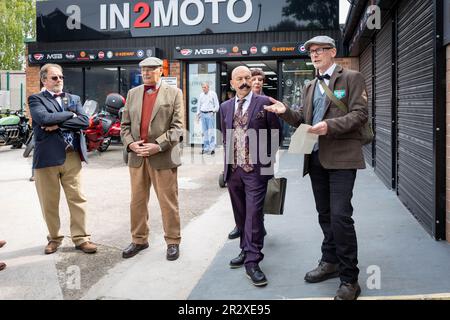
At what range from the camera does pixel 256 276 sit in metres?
3.93

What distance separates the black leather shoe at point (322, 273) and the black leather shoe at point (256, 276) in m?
0.35

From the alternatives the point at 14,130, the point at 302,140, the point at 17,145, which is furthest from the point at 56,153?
the point at 17,145

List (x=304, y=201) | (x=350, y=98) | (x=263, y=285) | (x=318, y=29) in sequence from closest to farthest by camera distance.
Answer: (x=350, y=98) < (x=263, y=285) < (x=304, y=201) < (x=318, y=29)

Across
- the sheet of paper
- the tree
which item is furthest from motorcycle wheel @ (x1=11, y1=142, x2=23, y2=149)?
the tree

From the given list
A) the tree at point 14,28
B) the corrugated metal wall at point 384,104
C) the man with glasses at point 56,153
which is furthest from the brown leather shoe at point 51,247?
the tree at point 14,28

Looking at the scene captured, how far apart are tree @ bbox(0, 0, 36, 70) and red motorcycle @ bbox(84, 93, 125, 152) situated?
27.2 metres

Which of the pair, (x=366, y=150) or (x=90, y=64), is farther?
(x=90, y=64)

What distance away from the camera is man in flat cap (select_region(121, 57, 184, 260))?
16.1 feet

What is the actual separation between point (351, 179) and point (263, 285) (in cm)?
106

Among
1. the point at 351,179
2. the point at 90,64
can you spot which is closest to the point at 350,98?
the point at 351,179

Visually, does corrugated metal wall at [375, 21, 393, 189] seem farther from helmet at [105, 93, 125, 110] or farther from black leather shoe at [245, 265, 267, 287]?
helmet at [105, 93, 125, 110]

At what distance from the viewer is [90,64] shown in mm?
17656

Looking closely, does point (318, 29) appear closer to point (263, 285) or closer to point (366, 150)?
point (366, 150)

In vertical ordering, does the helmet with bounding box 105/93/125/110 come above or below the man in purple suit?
above
